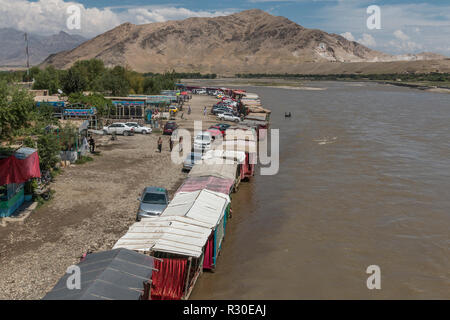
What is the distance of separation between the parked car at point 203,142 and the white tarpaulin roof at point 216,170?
24.6ft

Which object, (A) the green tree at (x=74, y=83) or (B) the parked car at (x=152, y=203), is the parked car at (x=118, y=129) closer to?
(B) the parked car at (x=152, y=203)

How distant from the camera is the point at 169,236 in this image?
11.4 metres

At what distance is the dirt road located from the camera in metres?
11.9

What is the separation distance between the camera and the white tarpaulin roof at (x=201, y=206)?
13.2 meters

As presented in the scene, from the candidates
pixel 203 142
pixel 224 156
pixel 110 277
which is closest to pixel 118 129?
pixel 203 142

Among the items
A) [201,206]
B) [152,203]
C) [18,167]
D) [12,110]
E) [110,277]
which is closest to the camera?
[110,277]

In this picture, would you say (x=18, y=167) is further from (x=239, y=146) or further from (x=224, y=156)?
(x=239, y=146)

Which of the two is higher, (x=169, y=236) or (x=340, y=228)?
(x=169, y=236)

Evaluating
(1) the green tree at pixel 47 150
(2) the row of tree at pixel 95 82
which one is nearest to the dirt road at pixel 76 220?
(1) the green tree at pixel 47 150

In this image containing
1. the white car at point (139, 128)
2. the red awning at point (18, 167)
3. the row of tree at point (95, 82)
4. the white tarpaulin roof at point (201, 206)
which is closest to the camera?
the white tarpaulin roof at point (201, 206)

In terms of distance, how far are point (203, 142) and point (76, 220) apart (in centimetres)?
1468

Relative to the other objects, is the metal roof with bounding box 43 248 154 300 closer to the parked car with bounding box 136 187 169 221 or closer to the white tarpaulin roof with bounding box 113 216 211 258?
the white tarpaulin roof with bounding box 113 216 211 258

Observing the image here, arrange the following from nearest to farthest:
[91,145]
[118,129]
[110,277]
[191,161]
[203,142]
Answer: [110,277], [191,161], [91,145], [203,142], [118,129]

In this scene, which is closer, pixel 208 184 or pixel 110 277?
pixel 110 277
